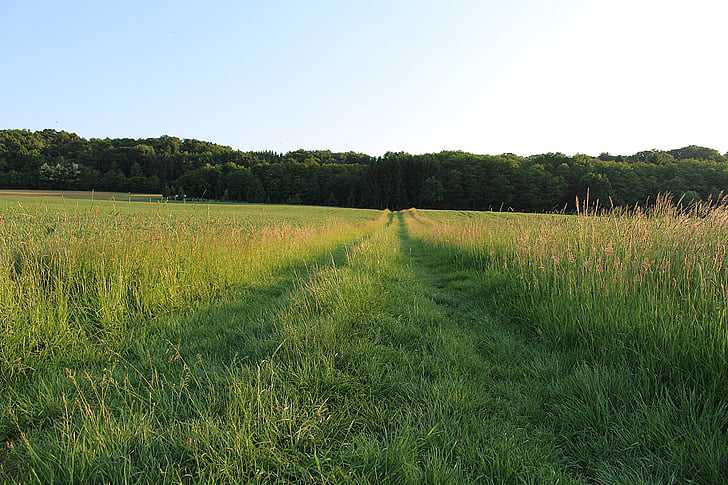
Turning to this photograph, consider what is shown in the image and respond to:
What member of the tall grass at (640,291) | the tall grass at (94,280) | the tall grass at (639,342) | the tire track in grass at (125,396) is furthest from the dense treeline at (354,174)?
the tall grass at (639,342)

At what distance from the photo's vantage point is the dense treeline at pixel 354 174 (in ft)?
189

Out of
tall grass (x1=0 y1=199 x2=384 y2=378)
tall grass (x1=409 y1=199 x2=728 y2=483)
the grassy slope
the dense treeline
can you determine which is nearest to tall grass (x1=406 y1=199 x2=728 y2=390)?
tall grass (x1=409 y1=199 x2=728 y2=483)

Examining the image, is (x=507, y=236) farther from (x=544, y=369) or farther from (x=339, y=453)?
(x=339, y=453)

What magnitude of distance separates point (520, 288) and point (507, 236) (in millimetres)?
3606

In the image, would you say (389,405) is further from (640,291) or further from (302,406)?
(640,291)

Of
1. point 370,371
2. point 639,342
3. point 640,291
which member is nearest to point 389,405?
point 370,371

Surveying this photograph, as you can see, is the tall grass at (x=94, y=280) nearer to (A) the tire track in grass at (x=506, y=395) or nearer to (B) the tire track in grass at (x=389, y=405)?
(B) the tire track in grass at (x=389, y=405)

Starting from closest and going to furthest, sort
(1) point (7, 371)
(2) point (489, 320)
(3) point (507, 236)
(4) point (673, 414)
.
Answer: (4) point (673, 414), (1) point (7, 371), (2) point (489, 320), (3) point (507, 236)

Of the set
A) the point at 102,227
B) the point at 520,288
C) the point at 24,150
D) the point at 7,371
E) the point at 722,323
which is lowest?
the point at 7,371

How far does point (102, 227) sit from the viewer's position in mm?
6402

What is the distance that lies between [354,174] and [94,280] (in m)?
88.5

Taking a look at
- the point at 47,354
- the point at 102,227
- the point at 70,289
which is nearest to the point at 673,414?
the point at 47,354

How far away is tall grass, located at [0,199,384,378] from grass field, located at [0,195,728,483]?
0.03 m

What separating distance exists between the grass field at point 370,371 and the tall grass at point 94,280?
0.03 m
